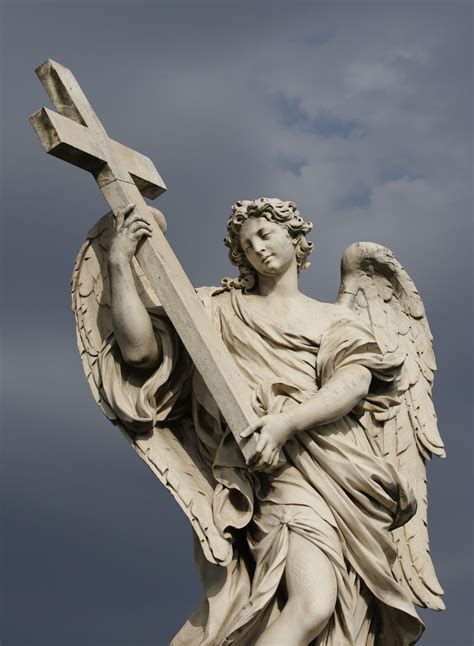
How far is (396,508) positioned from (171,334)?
5.83 feet

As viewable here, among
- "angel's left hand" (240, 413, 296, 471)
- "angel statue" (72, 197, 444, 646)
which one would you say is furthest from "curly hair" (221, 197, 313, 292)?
"angel's left hand" (240, 413, 296, 471)

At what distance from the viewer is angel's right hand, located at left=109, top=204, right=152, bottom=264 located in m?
9.55

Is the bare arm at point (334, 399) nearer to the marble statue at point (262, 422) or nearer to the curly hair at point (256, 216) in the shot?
the marble statue at point (262, 422)

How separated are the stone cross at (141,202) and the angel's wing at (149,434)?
29 centimetres

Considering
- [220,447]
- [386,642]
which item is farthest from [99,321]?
[386,642]

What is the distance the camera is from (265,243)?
994 cm

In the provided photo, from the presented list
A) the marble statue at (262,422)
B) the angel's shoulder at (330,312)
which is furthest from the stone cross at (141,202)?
the angel's shoulder at (330,312)

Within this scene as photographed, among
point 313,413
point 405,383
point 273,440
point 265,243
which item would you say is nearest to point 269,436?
point 273,440

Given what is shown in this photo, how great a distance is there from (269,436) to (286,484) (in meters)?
0.39

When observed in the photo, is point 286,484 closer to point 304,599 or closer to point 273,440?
point 273,440

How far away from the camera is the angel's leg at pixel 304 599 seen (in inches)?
348

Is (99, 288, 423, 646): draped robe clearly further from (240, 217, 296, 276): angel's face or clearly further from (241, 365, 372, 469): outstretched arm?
(240, 217, 296, 276): angel's face

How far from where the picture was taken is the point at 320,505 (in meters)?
9.23

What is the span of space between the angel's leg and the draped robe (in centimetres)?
7
